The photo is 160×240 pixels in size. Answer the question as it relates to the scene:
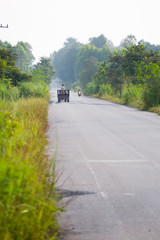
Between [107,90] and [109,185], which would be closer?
[109,185]

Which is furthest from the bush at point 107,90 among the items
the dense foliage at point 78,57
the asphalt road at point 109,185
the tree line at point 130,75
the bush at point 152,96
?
the dense foliage at point 78,57

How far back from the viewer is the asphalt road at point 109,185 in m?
4.57

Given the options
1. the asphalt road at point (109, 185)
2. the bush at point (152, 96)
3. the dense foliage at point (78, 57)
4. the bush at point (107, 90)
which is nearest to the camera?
the asphalt road at point (109, 185)

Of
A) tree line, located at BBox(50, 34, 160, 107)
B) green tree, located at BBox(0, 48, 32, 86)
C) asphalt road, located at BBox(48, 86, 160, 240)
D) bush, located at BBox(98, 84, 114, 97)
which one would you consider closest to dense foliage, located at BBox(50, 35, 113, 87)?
tree line, located at BBox(50, 34, 160, 107)

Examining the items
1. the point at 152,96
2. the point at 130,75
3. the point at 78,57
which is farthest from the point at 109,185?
the point at 78,57

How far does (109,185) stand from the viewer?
657 cm

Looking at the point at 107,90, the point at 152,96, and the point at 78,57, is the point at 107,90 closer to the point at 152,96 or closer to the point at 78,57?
the point at 152,96

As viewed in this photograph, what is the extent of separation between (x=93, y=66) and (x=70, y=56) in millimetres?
61572

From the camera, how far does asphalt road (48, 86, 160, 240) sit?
15.0ft

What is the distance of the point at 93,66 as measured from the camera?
108 meters

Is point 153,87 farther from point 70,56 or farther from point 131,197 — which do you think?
point 70,56

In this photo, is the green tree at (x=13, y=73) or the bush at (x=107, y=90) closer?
the green tree at (x=13, y=73)

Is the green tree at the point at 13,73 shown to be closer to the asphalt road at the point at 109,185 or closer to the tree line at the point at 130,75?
the tree line at the point at 130,75

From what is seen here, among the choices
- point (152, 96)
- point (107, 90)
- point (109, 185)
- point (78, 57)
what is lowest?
point (107, 90)
